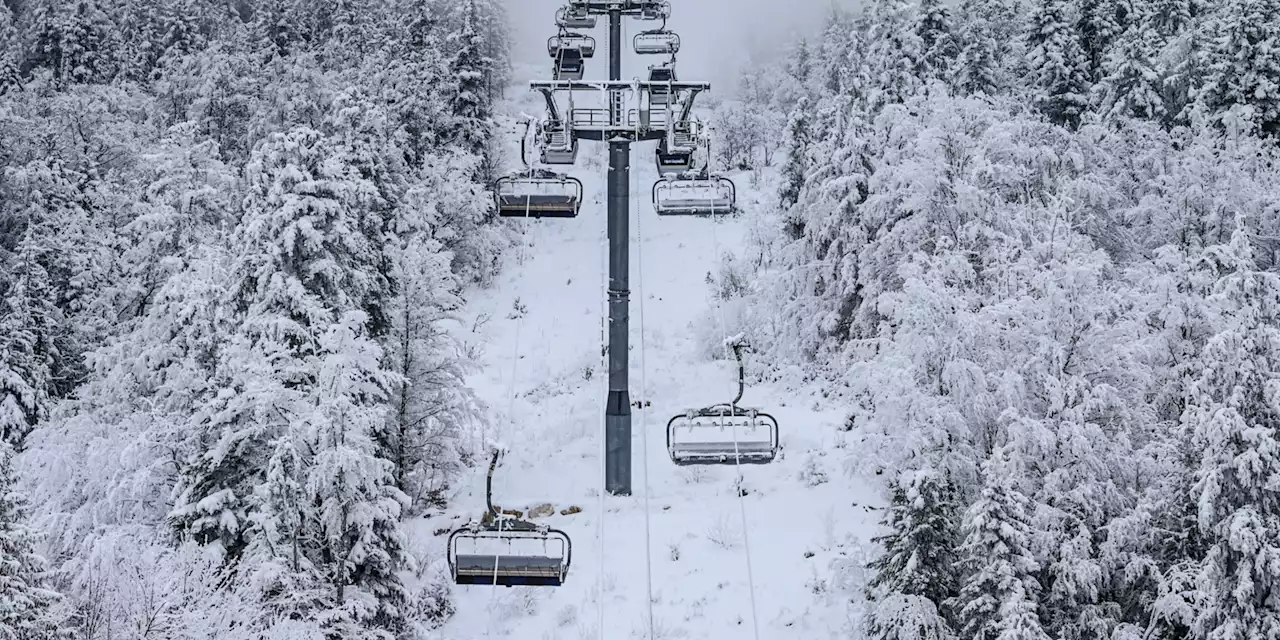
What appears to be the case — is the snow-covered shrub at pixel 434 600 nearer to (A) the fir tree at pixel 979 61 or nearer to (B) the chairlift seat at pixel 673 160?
(B) the chairlift seat at pixel 673 160

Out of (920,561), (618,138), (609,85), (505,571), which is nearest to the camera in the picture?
(505,571)

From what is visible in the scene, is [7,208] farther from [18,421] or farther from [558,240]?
[558,240]

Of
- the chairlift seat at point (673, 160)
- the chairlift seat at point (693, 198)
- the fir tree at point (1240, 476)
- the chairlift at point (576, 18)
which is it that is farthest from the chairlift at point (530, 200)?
the fir tree at point (1240, 476)

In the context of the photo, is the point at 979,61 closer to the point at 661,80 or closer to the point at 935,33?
the point at 935,33

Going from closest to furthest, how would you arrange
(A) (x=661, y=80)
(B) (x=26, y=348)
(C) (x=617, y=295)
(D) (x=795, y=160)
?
(A) (x=661, y=80), (C) (x=617, y=295), (B) (x=26, y=348), (D) (x=795, y=160)

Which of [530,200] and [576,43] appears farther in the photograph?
[576,43]

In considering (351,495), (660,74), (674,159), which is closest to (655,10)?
(660,74)
